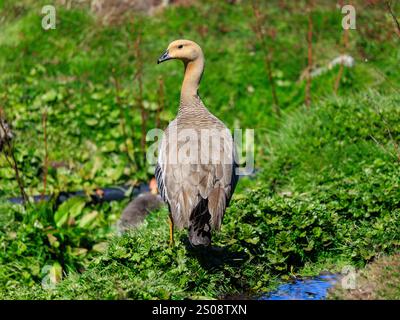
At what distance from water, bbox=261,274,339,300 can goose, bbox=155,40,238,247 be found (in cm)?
74

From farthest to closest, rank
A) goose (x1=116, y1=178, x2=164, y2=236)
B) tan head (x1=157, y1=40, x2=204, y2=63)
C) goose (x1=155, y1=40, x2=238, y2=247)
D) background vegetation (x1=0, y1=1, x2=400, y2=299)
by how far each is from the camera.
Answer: goose (x1=116, y1=178, x2=164, y2=236) → tan head (x1=157, y1=40, x2=204, y2=63) → background vegetation (x1=0, y1=1, x2=400, y2=299) → goose (x1=155, y1=40, x2=238, y2=247)

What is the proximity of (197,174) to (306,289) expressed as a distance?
124 cm

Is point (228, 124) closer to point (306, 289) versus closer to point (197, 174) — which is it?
point (197, 174)

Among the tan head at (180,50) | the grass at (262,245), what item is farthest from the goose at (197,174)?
the tan head at (180,50)

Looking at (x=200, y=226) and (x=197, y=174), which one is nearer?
(x=200, y=226)

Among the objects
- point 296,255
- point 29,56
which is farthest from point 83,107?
point 296,255

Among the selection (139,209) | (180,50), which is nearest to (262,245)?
(180,50)

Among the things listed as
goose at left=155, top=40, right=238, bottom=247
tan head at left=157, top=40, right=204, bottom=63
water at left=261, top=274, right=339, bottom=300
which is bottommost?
water at left=261, top=274, right=339, bottom=300

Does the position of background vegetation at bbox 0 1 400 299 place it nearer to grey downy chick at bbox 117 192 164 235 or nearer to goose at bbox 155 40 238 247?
grey downy chick at bbox 117 192 164 235

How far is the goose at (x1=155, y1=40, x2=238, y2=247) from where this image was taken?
6.24 m

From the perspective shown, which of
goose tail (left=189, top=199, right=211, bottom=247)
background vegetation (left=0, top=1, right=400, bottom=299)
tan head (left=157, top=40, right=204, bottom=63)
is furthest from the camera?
tan head (left=157, top=40, right=204, bottom=63)

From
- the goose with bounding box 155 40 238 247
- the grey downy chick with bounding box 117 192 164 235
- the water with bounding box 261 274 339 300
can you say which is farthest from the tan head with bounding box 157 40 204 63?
the water with bounding box 261 274 339 300

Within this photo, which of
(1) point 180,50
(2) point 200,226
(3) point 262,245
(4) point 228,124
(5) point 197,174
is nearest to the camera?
(2) point 200,226

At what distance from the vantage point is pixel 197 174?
6449 mm
